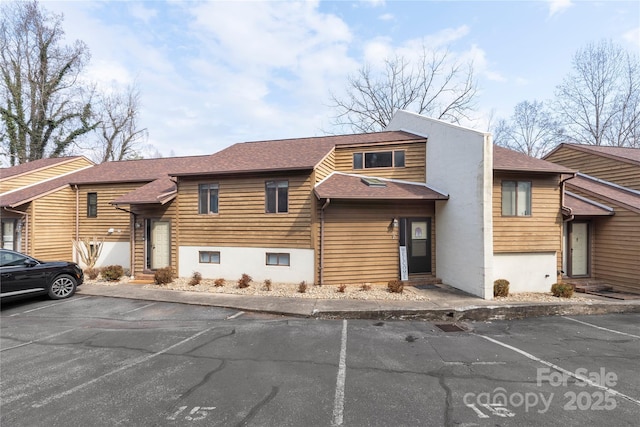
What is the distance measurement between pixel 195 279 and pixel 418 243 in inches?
342

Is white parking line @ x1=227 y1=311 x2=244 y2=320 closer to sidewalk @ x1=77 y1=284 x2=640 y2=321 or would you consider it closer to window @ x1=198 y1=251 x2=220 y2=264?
sidewalk @ x1=77 y1=284 x2=640 y2=321

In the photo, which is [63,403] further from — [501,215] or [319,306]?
[501,215]

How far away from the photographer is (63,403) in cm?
356

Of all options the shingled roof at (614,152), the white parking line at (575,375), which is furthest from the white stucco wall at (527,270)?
the shingled roof at (614,152)

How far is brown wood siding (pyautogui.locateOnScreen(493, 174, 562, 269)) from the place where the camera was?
959 cm

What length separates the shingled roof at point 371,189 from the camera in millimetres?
9992

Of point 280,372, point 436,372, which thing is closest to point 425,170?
point 436,372

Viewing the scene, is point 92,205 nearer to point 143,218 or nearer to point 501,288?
point 143,218

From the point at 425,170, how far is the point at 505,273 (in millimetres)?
4766

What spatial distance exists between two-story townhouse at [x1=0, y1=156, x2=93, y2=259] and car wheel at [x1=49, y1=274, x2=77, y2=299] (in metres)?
6.70

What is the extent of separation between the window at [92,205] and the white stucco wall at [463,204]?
16.4 metres

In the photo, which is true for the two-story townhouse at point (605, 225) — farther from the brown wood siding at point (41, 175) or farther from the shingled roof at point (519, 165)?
the brown wood siding at point (41, 175)

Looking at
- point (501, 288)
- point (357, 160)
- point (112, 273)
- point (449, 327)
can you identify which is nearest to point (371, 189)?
point (357, 160)

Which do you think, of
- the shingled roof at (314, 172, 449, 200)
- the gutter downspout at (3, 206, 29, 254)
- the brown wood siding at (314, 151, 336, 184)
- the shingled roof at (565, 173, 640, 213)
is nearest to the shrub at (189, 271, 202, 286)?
the shingled roof at (314, 172, 449, 200)
